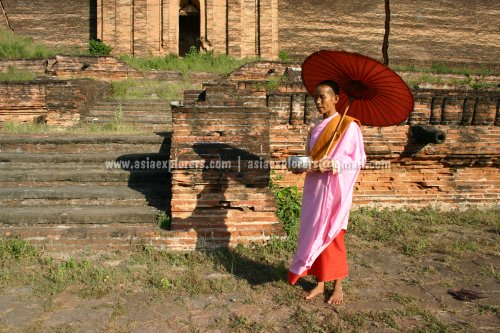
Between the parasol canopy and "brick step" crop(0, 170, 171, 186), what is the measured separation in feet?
8.12

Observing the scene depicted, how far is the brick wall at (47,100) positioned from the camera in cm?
829

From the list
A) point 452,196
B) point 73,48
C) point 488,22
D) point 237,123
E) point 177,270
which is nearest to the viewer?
point 177,270

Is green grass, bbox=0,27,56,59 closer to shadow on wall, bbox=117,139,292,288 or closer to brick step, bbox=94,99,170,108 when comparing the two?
brick step, bbox=94,99,170,108

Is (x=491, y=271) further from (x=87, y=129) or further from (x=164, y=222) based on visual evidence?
(x=87, y=129)

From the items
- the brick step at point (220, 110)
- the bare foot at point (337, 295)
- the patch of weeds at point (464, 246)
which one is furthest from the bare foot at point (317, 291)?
the brick step at point (220, 110)

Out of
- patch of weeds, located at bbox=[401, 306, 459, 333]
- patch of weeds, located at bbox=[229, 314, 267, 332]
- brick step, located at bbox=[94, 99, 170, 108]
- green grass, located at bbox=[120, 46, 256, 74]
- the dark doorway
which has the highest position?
Answer: the dark doorway

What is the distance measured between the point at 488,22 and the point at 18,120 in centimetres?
2447

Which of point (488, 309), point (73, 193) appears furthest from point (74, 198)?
point (488, 309)

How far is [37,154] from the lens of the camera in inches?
207

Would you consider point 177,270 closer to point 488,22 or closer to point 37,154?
point 37,154

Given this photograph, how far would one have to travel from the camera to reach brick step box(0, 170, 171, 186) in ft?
15.2

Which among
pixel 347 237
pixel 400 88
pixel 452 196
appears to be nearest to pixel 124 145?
pixel 347 237

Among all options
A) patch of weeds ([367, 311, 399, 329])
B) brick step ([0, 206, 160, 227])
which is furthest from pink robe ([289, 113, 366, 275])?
brick step ([0, 206, 160, 227])

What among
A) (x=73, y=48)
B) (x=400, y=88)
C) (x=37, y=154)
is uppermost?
(x=73, y=48)
